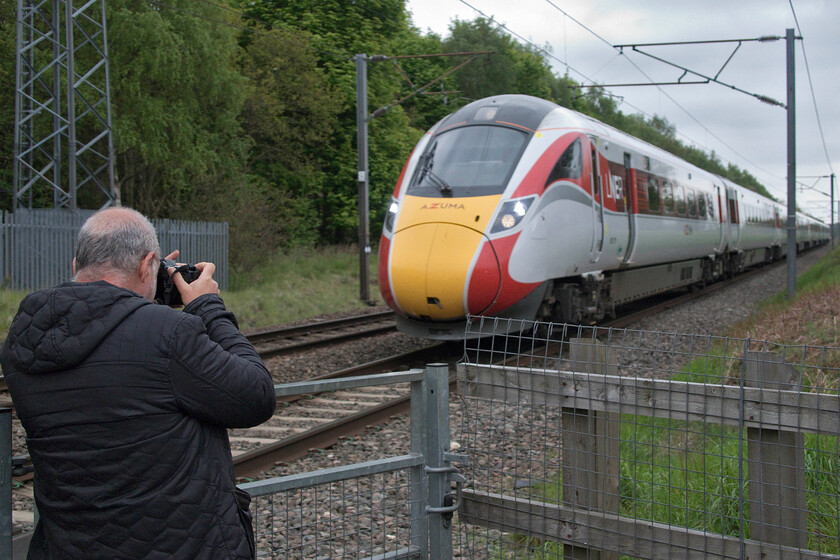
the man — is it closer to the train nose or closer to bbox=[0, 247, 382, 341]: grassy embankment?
the train nose

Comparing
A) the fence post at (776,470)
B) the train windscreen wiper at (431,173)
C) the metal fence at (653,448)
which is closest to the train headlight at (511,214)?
the train windscreen wiper at (431,173)

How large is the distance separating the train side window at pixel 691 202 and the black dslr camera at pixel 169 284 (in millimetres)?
15297

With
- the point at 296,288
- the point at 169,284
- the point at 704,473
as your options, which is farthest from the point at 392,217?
the point at 296,288

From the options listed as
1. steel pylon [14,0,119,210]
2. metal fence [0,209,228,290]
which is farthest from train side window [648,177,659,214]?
steel pylon [14,0,119,210]

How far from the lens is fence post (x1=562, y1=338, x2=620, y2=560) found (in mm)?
3133

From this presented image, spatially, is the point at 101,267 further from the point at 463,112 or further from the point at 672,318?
the point at 672,318

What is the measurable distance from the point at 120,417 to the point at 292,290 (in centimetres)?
1639

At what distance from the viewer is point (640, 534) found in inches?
118

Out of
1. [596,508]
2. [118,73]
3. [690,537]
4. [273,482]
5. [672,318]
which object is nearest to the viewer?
[273,482]

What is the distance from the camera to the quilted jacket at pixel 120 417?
2002 mm

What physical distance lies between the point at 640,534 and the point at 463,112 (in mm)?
8006

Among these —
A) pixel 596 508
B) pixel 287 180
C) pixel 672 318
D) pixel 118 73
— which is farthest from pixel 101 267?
pixel 287 180

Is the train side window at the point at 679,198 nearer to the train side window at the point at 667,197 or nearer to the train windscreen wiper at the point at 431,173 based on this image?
the train side window at the point at 667,197

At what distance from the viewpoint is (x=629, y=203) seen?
12.2m
